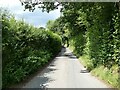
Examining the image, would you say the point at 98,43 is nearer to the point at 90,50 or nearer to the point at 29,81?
the point at 90,50

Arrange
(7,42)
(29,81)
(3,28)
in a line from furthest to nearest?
(29,81) < (7,42) < (3,28)

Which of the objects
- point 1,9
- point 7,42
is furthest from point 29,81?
point 1,9

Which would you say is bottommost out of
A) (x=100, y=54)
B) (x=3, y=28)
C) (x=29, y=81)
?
(x=29, y=81)

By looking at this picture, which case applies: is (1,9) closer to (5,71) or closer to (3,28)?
(3,28)

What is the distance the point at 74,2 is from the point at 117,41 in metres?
3.80

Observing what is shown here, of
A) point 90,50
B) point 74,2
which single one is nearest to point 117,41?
point 74,2

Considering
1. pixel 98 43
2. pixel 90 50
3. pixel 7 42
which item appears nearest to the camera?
pixel 7 42

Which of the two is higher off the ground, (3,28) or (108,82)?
(3,28)

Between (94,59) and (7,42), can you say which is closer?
(7,42)

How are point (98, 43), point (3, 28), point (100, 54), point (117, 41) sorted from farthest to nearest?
point (98, 43), point (100, 54), point (117, 41), point (3, 28)

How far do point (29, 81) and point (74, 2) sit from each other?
516 cm

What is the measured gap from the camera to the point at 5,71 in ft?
42.1

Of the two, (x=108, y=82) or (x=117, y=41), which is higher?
(x=117, y=41)

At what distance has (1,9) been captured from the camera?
1247cm
